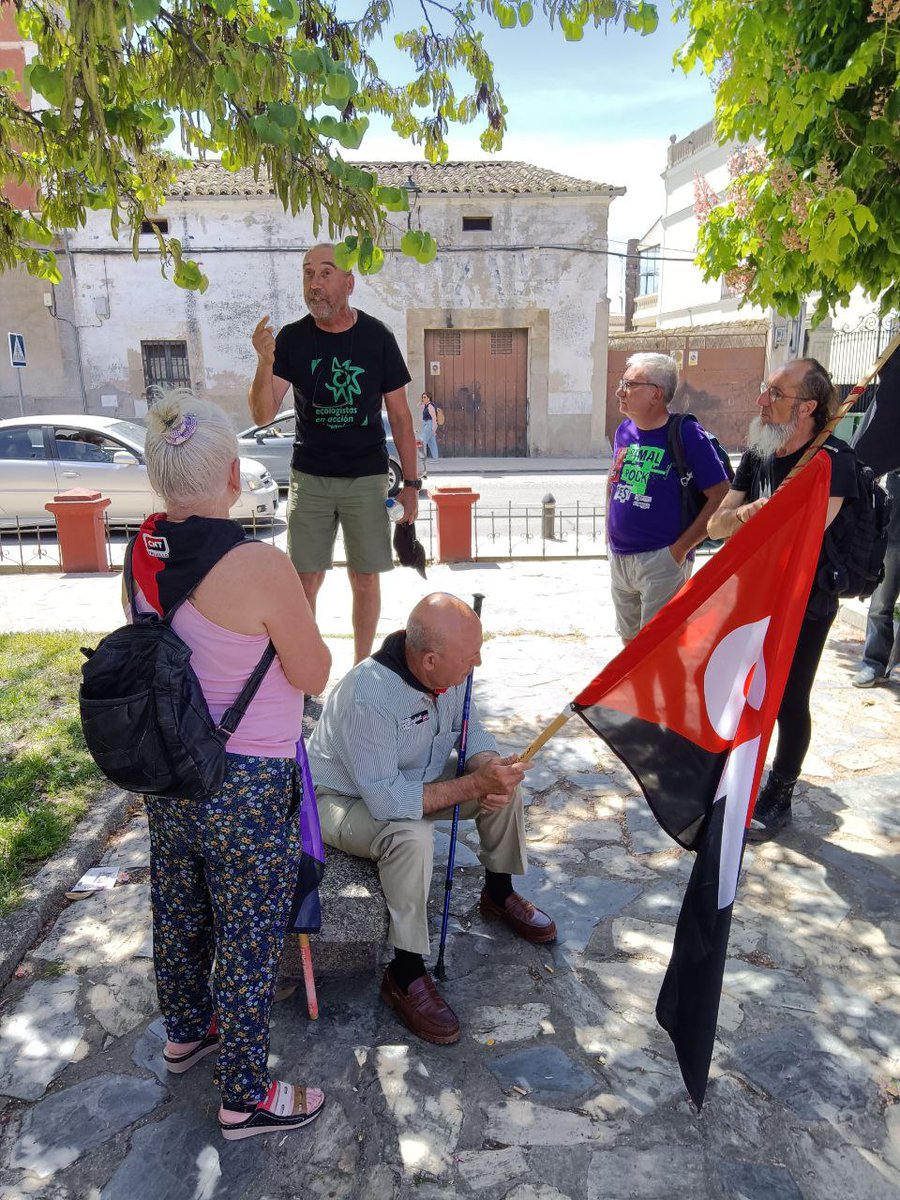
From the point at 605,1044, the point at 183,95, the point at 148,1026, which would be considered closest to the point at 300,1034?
the point at 148,1026

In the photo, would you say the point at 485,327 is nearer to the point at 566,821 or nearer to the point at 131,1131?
the point at 566,821

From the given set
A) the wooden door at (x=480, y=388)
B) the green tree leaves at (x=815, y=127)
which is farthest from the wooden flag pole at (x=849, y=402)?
the wooden door at (x=480, y=388)

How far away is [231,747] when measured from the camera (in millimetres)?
2025

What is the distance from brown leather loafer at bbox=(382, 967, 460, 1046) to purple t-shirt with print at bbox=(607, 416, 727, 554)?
228cm

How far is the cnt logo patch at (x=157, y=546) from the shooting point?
1934 mm

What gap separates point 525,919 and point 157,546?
6.11ft

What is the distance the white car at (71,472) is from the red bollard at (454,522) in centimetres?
299

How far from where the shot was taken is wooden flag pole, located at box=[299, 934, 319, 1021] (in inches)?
97.7

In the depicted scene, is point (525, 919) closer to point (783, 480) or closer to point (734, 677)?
point (734, 677)

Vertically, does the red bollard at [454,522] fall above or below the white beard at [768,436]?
below

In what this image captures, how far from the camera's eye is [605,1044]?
2541 mm

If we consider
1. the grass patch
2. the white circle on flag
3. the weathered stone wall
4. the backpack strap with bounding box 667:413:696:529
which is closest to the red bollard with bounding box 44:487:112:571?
the grass patch

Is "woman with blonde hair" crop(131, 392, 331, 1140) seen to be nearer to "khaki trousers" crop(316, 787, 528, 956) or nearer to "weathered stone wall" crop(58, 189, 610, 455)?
"khaki trousers" crop(316, 787, 528, 956)

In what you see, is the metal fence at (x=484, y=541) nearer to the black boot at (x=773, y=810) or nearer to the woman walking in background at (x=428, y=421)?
the black boot at (x=773, y=810)
